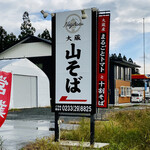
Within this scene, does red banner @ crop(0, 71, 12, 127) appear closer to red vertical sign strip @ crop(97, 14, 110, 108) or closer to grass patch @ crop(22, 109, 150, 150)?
grass patch @ crop(22, 109, 150, 150)

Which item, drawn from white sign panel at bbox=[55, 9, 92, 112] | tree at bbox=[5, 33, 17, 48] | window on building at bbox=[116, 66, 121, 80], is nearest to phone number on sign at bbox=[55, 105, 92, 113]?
white sign panel at bbox=[55, 9, 92, 112]

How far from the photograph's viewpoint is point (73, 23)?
28.8ft

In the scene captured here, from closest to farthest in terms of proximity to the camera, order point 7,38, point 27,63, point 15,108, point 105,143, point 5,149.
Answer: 1. point 5,149
2. point 105,143
3. point 15,108
4. point 27,63
5. point 7,38

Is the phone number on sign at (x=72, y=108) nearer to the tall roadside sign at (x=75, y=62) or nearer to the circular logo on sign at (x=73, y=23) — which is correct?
the tall roadside sign at (x=75, y=62)

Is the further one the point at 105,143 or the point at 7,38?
the point at 7,38

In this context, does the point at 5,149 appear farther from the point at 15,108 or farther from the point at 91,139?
the point at 15,108

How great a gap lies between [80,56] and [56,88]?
3.81 feet

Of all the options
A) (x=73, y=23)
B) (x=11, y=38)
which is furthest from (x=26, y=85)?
(x=11, y=38)

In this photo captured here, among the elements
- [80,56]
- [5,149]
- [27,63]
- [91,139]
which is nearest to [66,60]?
[80,56]

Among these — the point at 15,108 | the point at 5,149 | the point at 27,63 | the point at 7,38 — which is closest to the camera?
the point at 5,149

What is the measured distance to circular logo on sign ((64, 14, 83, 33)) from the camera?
8.71 meters

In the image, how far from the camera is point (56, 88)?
888 centimetres

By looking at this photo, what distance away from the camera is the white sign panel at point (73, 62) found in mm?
8500

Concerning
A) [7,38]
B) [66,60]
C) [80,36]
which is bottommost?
[66,60]
